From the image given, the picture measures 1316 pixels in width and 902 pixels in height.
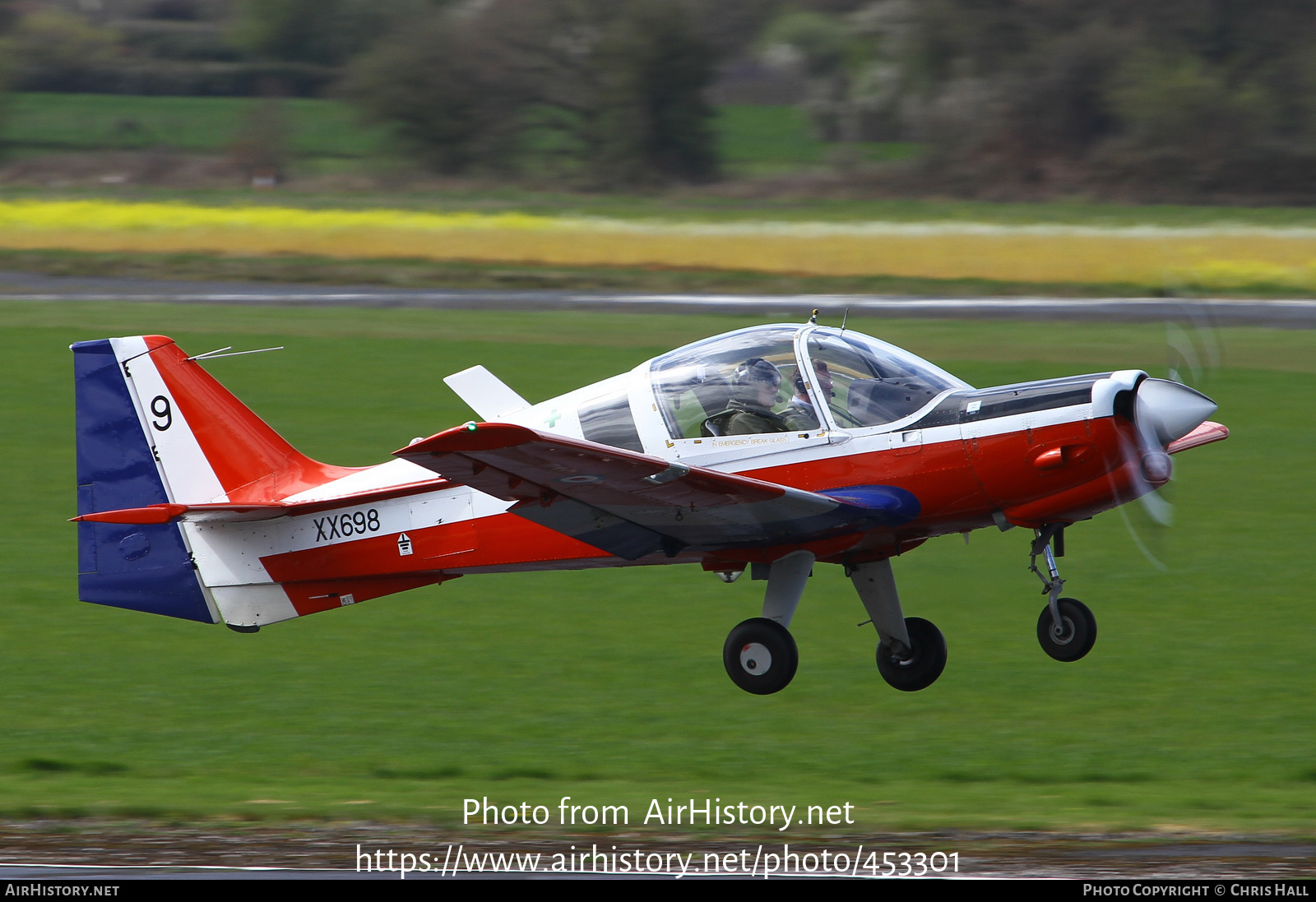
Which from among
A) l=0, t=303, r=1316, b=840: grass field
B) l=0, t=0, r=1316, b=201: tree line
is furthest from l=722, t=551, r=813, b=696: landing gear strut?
l=0, t=0, r=1316, b=201: tree line

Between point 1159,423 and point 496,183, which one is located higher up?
point 496,183

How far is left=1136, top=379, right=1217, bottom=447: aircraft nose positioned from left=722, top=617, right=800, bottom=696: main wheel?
9.96 ft

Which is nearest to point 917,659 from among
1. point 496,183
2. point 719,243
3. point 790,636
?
point 790,636

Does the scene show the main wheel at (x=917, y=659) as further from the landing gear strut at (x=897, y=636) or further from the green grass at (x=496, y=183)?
the green grass at (x=496, y=183)

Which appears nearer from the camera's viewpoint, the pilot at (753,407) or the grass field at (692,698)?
the pilot at (753,407)

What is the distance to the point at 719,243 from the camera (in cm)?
4388

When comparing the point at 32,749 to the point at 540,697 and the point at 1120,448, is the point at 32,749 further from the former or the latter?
the point at 1120,448

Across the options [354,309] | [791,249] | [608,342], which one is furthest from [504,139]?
[608,342]

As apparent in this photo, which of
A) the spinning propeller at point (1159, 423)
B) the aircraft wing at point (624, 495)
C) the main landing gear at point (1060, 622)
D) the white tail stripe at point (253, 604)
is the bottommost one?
the main landing gear at point (1060, 622)

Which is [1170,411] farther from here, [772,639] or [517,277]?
[517,277]

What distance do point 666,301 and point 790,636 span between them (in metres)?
25.1

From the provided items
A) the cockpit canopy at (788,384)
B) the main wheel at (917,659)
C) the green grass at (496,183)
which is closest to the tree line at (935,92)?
the green grass at (496,183)

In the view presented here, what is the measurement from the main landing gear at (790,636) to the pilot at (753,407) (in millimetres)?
1048

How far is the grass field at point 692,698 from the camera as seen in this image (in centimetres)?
1184
